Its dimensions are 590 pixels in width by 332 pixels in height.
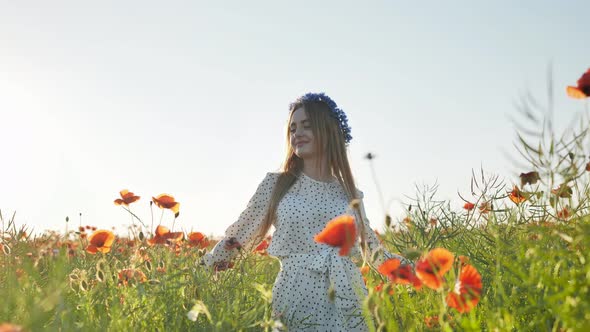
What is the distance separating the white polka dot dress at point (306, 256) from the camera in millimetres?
2896

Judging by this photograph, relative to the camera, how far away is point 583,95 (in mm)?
1711

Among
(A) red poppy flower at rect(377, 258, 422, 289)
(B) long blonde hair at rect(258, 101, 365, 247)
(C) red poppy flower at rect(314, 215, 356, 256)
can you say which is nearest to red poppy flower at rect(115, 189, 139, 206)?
(B) long blonde hair at rect(258, 101, 365, 247)

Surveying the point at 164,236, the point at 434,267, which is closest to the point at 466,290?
the point at 434,267

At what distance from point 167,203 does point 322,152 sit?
1.05m

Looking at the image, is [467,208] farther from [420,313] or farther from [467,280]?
[467,280]

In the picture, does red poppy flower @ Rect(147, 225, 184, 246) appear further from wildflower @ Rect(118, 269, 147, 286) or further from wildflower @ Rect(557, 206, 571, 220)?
wildflower @ Rect(557, 206, 571, 220)

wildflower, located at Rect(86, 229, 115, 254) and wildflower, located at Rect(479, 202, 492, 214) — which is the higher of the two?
wildflower, located at Rect(479, 202, 492, 214)

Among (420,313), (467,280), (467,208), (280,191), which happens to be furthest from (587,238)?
(280,191)

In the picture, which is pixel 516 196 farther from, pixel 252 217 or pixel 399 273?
pixel 252 217

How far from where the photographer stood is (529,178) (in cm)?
183

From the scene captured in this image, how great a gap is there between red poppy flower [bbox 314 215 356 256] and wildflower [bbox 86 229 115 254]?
47.9 inches

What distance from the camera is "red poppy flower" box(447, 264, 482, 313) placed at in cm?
145

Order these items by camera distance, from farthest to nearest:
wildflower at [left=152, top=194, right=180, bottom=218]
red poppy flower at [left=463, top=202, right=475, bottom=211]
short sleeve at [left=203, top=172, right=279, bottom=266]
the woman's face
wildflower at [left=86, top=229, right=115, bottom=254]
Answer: the woman's face
short sleeve at [left=203, top=172, right=279, bottom=266]
wildflower at [left=152, top=194, right=180, bottom=218]
red poppy flower at [left=463, top=202, right=475, bottom=211]
wildflower at [left=86, top=229, right=115, bottom=254]

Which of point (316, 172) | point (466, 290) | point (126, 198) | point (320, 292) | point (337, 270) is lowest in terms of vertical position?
point (320, 292)
